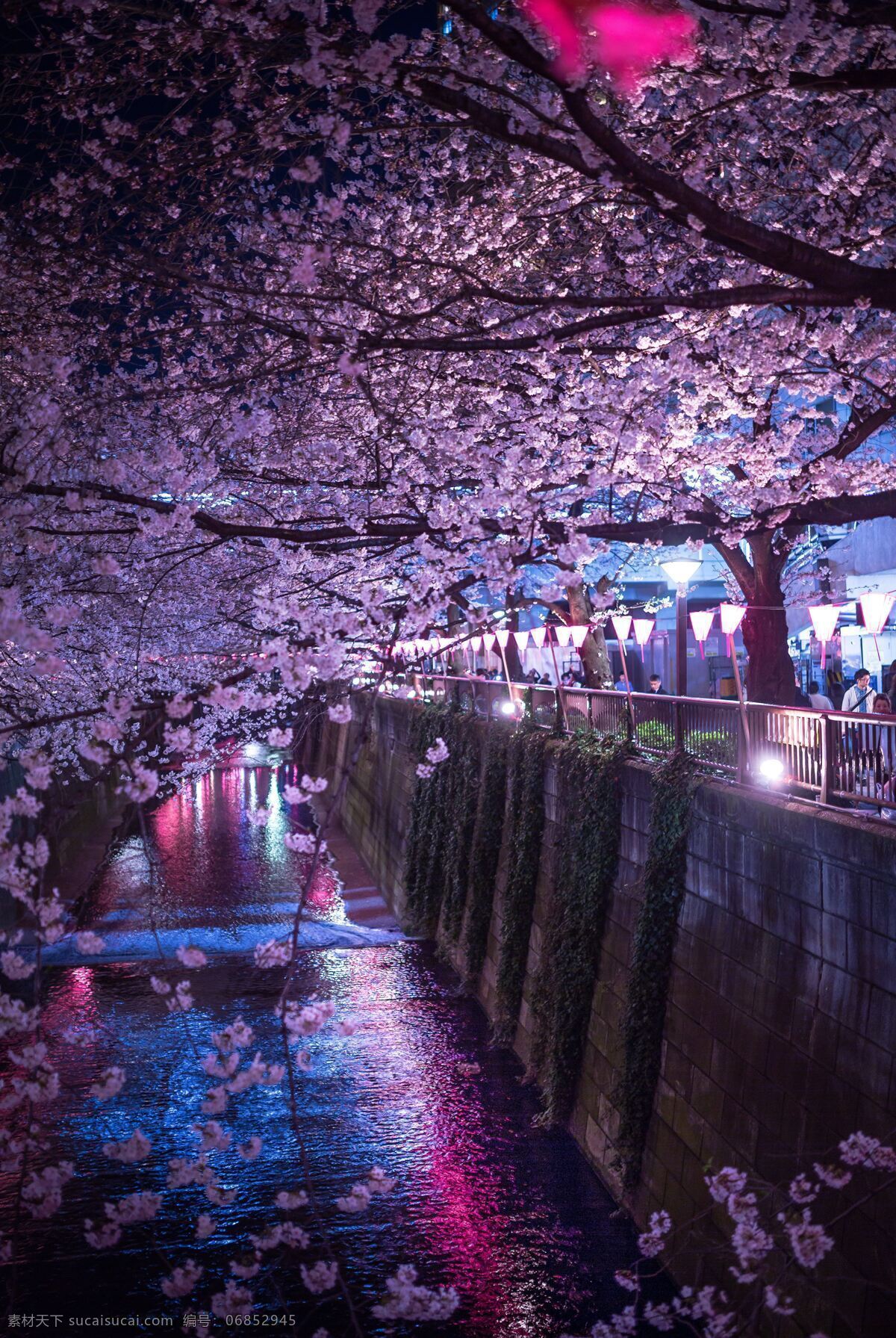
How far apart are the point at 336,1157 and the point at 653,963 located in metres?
4.39

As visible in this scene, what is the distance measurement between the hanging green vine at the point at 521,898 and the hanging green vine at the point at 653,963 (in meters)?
4.97

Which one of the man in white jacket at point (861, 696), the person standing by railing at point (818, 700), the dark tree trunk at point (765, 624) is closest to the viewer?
the man in white jacket at point (861, 696)

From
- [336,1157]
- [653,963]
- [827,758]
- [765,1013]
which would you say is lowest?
[336,1157]

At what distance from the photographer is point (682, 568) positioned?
536 inches

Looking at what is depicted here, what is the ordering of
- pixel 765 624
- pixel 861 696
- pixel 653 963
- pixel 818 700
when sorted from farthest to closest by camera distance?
pixel 818 700, pixel 765 624, pixel 861 696, pixel 653 963

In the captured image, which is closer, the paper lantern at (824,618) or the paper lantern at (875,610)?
the paper lantern at (875,610)

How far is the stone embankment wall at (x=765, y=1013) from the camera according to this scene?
6.16 metres

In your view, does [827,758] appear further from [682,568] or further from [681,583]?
[681,583]

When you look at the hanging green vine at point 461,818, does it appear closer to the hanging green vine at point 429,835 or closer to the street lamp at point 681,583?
the hanging green vine at point 429,835

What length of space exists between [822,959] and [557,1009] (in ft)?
19.5

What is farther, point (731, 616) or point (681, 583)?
point (731, 616)

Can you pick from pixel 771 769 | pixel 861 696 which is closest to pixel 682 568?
pixel 861 696

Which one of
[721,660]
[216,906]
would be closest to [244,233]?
[216,906]

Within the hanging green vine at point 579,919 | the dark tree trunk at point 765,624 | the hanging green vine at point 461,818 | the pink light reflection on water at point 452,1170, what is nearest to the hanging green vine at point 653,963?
the pink light reflection on water at point 452,1170
